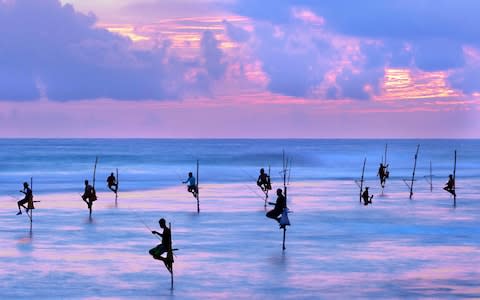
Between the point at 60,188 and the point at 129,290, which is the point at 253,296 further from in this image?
the point at 60,188

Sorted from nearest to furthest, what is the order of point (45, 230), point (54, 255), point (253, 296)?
1. point (253, 296)
2. point (54, 255)
3. point (45, 230)

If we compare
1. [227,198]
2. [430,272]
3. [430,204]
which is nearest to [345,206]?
[430,204]

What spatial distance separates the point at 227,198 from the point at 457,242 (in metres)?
20.8

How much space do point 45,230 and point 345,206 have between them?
1616cm

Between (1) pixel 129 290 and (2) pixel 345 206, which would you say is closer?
(1) pixel 129 290

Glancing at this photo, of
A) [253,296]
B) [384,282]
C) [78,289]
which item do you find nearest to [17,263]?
[78,289]

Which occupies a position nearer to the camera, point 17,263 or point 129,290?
point 129,290

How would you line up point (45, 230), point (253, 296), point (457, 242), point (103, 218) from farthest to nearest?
point (103, 218) < point (45, 230) < point (457, 242) < point (253, 296)

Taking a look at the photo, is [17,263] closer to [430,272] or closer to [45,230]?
[45,230]

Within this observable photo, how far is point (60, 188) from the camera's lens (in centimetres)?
5800

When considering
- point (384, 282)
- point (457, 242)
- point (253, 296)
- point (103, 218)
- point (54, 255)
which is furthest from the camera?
point (103, 218)

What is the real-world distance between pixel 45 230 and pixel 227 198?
1774 centimetres

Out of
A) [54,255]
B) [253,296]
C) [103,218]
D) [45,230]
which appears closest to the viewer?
[253,296]

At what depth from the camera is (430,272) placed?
2219cm
